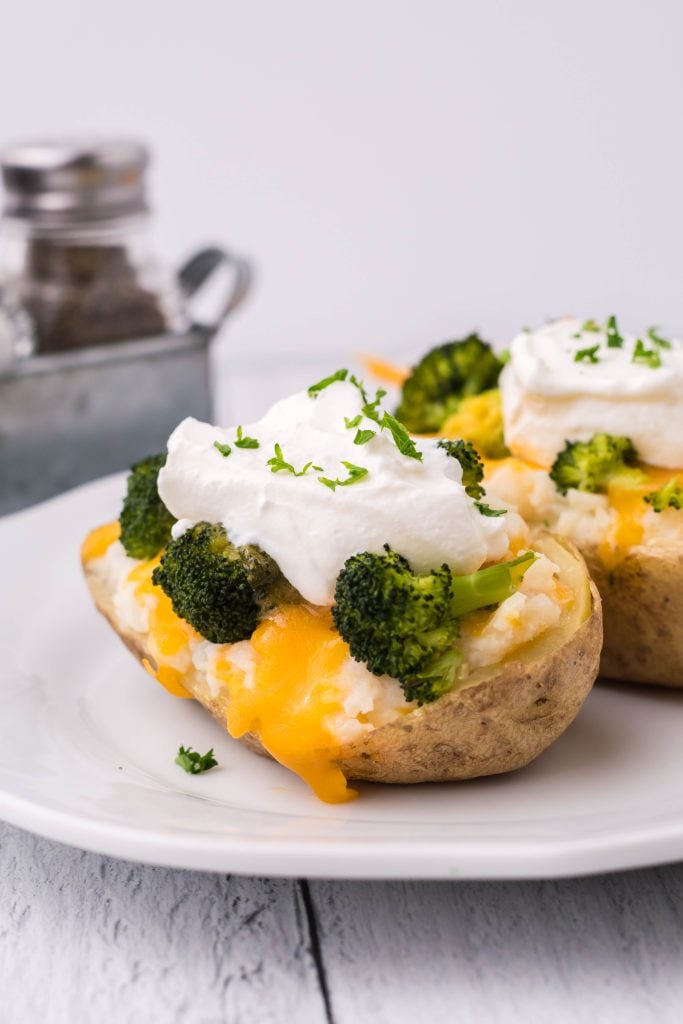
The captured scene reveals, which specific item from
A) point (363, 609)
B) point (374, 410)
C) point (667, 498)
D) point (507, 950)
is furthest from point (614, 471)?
point (507, 950)

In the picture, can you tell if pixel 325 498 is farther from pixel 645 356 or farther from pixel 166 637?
pixel 645 356

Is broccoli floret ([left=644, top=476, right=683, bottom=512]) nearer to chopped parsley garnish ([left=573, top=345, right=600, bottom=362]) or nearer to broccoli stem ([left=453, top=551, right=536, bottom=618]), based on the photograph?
chopped parsley garnish ([left=573, top=345, right=600, bottom=362])

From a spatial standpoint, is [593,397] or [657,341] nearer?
[593,397]

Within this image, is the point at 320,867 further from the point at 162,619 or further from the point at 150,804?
the point at 162,619

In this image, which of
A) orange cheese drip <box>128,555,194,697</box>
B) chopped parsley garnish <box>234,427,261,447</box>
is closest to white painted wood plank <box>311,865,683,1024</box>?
orange cheese drip <box>128,555,194,697</box>

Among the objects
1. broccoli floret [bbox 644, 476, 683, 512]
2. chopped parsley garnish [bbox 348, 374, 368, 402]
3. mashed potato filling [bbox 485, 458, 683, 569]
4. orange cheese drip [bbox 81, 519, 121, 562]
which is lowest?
orange cheese drip [bbox 81, 519, 121, 562]

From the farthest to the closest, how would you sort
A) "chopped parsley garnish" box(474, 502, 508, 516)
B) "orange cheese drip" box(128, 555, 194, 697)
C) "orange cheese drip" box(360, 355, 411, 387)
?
"orange cheese drip" box(360, 355, 411, 387) < "orange cheese drip" box(128, 555, 194, 697) < "chopped parsley garnish" box(474, 502, 508, 516)

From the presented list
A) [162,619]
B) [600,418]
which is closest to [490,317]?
[600,418]

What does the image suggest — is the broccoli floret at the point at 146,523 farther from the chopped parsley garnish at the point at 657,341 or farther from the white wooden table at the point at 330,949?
the chopped parsley garnish at the point at 657,341
